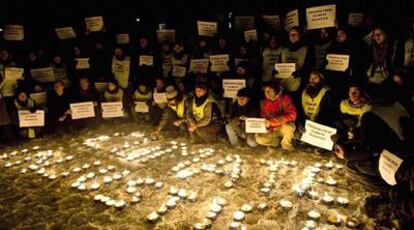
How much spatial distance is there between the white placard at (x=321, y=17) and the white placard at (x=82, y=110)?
5.09 m

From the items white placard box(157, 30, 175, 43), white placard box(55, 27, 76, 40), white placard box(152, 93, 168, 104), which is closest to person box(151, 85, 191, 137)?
white placard box(152, 93, 168, 104)

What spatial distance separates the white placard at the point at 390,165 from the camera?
11.7ft

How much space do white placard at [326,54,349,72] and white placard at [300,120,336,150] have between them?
1.34m

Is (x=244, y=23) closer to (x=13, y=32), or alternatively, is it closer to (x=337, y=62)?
(x=337, y=62)

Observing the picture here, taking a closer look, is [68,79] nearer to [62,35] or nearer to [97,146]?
[62,35]

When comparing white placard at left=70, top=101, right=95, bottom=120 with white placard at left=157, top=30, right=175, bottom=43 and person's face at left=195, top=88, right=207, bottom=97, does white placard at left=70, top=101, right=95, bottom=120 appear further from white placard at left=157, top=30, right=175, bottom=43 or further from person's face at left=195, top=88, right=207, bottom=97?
person's face at left=195, top=88, right=207, bottom=97

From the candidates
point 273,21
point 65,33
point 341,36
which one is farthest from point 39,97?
point 341,36

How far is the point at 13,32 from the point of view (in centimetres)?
935

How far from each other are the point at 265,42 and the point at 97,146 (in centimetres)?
418

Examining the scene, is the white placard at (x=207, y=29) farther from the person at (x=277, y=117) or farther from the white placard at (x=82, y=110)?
the white placard at (x=82, y=110)

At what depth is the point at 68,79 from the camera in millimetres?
9453

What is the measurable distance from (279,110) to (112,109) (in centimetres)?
400

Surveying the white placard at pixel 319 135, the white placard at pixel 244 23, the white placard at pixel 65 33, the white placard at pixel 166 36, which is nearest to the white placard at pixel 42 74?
the white placard at pixel 65 33

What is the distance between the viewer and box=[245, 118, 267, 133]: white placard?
6.60 m
